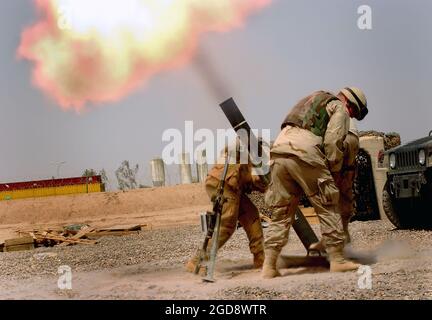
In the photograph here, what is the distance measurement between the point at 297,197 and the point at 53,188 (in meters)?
29.3

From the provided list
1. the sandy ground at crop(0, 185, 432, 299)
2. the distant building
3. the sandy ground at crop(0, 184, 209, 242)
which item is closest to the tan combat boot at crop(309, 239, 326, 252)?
the sandy ground at crop(0, 185, 432, 299)

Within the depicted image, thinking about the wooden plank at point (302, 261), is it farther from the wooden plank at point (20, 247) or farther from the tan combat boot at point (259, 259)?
the wooden plank at point (20, 247)

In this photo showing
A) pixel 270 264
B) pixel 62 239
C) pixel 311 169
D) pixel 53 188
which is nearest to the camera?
pixel 311 169

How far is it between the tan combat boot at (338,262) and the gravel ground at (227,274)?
0.43ft

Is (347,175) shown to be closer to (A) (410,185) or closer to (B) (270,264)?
(B) (270,264)

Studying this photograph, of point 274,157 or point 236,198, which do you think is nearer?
point 274,157

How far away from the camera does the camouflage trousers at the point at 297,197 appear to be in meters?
6.86

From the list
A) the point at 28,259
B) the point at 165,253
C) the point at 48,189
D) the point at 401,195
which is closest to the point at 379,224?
the point at 401,195

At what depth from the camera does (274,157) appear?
711cm

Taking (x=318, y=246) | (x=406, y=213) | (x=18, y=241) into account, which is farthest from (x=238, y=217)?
(x=18, y=241)

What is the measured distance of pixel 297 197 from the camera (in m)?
7.11

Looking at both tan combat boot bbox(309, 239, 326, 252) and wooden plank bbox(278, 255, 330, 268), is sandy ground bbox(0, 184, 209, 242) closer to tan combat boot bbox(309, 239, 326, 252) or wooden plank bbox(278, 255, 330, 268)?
wooden plank bbox(278, 255, 330, 268)

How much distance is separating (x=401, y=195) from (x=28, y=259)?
23.2 ft
